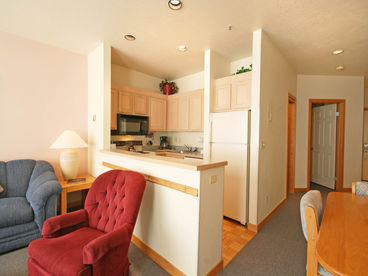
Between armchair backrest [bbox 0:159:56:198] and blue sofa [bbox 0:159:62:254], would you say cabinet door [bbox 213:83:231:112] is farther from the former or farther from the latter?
armchair backrest [bbox 0:159:56:198]

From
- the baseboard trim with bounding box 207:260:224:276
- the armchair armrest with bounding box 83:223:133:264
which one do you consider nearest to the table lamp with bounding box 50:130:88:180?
the armchair armrest with bounding box 83:223:133:264

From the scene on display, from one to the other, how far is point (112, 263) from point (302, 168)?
446 cm

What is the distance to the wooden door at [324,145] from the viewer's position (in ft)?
14.3

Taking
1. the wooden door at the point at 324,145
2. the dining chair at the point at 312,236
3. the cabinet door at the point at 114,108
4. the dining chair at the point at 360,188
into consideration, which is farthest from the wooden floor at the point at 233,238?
the wooden door at the point at 324,145

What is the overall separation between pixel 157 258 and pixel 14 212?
5.49ft

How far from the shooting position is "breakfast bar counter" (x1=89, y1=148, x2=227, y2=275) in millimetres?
1487

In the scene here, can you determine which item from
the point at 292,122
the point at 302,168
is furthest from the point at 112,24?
the point at 302,168

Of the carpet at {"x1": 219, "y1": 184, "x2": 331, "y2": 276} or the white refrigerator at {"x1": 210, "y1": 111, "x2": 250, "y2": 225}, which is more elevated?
the white refrigerator at {"x1": 210, "y1": 111, "x2": 250, "y2": 225}

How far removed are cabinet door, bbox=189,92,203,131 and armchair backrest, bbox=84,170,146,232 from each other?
227 centimetres

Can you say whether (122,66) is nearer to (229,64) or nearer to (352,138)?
(229,64)

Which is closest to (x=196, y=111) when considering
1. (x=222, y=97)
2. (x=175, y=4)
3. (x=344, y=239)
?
(x=222, y=97)

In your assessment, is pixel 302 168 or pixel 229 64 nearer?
pixel 229 64

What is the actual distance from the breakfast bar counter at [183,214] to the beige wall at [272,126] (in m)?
1.17

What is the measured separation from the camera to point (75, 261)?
121cm
